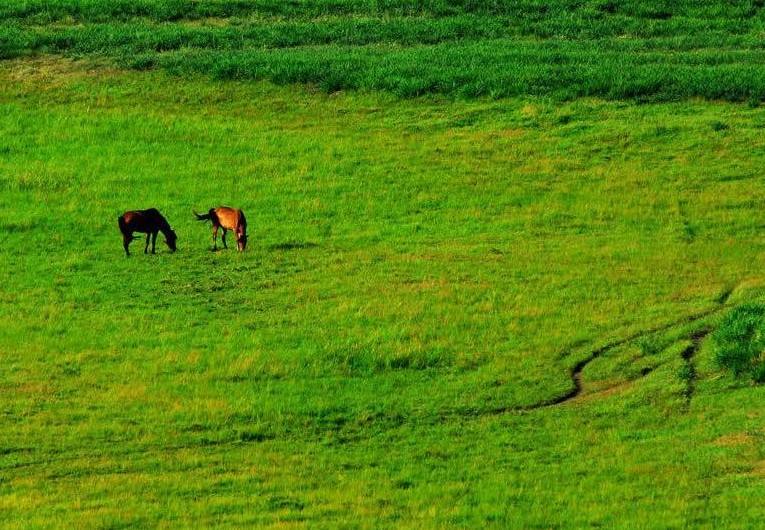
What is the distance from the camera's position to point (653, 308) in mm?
35812

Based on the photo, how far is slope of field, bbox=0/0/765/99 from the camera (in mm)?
52938

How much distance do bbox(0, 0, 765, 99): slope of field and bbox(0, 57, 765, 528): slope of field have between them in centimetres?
139

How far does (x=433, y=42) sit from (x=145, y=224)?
22.9 metres

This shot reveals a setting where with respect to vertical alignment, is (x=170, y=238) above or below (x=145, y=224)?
below

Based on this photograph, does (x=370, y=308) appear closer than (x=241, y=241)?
Yes

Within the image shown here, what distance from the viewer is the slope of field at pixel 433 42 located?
52938mm

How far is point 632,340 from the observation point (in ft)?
112

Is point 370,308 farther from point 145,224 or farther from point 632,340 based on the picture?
point 145,224

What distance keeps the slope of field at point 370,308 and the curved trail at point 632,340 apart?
0.34ft

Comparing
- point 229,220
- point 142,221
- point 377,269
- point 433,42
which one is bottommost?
point 377,269

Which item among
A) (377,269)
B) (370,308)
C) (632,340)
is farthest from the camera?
(377,269)

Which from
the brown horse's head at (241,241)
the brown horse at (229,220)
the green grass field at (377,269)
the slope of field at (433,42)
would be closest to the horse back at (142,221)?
the green grass field at (377,269)

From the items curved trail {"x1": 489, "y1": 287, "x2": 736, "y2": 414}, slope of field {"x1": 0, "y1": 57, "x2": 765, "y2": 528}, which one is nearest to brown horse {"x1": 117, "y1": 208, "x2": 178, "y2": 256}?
slope of field {"x1": 0, "y1": 57, "x2": 765, "y2": 528}

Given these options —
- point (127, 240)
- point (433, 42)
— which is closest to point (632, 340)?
point (127, 240)
